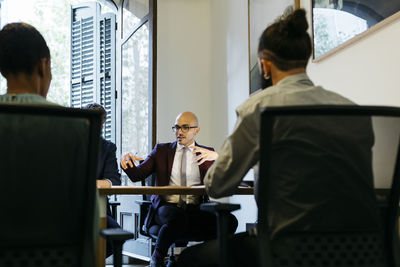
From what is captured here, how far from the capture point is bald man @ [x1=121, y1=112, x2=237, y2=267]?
3.67 metres

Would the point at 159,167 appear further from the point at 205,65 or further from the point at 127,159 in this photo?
the point at 205,65

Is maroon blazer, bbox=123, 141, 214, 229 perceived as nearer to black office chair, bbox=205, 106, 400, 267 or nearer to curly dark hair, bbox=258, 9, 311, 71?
curly dark hair, bbox=258, 9, 311, 71

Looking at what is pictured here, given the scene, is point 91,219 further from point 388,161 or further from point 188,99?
point 188,99

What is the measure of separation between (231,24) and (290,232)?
4324mm

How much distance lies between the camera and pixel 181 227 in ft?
12.0

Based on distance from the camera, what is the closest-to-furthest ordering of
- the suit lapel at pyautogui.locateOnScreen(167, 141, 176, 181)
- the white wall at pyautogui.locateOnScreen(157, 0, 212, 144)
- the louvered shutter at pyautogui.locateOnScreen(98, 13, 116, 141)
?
the suit lapel at pyautogui.locateOnScreen(167, 141, 176, 181) < the white wall at pyautogui.locateOnScreen(157, 0, 212, 144) < the louvered shutter at pyautogui.locateOnScreen(98, 13, 116, 141)

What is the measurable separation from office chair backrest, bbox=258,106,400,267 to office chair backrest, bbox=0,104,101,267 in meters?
0.50

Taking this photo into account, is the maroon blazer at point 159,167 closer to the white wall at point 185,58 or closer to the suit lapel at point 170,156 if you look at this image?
the suit lapel at point 170,156

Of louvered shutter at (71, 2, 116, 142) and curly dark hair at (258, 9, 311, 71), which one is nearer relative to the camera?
curly dark hair at (258, 9, 311, 71)

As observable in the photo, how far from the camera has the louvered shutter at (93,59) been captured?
21.9 ft

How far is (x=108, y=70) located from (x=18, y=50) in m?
5.13

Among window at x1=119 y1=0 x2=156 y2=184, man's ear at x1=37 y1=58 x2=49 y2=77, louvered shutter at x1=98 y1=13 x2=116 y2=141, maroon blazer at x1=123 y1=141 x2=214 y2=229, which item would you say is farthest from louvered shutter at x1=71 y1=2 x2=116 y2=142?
man's ear at x1=37 y1=58 x2=49 y2=77

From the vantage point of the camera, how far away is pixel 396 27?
2488mm

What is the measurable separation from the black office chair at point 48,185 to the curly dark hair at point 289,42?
2.38 feet
